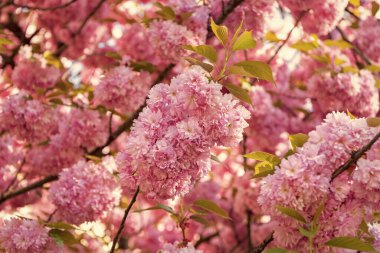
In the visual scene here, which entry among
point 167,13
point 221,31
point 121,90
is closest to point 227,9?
point 167,13

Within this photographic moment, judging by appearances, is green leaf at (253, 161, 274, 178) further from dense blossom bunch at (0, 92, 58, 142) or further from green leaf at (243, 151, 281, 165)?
dense blossom bunch at (0, 92, 58, 142)

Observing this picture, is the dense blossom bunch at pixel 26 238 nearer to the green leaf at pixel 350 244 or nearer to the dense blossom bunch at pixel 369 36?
the green leaf at pixel 350 244

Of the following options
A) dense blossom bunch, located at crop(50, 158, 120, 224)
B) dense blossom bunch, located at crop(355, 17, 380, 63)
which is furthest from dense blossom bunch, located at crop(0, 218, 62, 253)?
dense blossom bunch, located at crop(355, 17, 380, 63)

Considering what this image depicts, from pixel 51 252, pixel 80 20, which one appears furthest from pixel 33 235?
pixel 80 20

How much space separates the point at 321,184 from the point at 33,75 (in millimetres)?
2193

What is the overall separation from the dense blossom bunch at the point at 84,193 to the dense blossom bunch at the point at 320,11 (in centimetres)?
138

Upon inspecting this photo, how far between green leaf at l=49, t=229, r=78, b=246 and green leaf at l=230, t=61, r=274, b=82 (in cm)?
102

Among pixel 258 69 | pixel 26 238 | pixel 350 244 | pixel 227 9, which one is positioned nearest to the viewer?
pixel 350 244

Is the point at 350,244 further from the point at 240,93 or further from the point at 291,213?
the point at 240,93

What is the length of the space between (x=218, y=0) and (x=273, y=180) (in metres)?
1.58

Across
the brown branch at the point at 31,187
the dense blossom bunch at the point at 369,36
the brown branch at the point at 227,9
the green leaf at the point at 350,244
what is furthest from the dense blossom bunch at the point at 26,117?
the dense blossom bunch at the point at 369,36

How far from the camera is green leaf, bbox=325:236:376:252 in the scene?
144 centimetres

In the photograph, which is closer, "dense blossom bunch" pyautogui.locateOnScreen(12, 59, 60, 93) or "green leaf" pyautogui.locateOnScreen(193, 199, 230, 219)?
"green leaf" pyautogui.locateOnScreen(193, 199, 230, 219)

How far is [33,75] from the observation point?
3.24 metres
